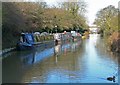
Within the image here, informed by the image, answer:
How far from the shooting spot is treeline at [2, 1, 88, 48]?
98.2 ft

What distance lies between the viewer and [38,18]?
44969 millimetres

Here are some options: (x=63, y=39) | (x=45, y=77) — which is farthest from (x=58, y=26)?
(x=45, y=77)

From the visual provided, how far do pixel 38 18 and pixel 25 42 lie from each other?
11228 millimetres

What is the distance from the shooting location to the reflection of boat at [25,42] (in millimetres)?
32938

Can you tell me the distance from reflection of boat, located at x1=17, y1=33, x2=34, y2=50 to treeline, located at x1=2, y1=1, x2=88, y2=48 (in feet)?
1.60

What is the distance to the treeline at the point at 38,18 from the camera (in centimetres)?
2993

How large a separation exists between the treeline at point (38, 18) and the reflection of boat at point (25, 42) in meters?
0.49

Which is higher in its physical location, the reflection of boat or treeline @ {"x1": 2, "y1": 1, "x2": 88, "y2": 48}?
treeline @ {"x1": 2, "y1": 1, "x2": 88, "y2": 48}

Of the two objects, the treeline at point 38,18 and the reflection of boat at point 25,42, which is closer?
the treeline at point 38,18

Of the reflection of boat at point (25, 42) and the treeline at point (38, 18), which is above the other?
the treeline at point (38, 18)

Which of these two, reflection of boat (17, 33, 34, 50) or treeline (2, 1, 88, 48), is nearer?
treeline (2, 1, 88, 48)

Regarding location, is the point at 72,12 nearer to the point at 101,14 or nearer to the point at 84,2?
the point at 84,2

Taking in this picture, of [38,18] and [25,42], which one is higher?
[38,18]

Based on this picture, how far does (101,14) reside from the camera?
89.1 meters
